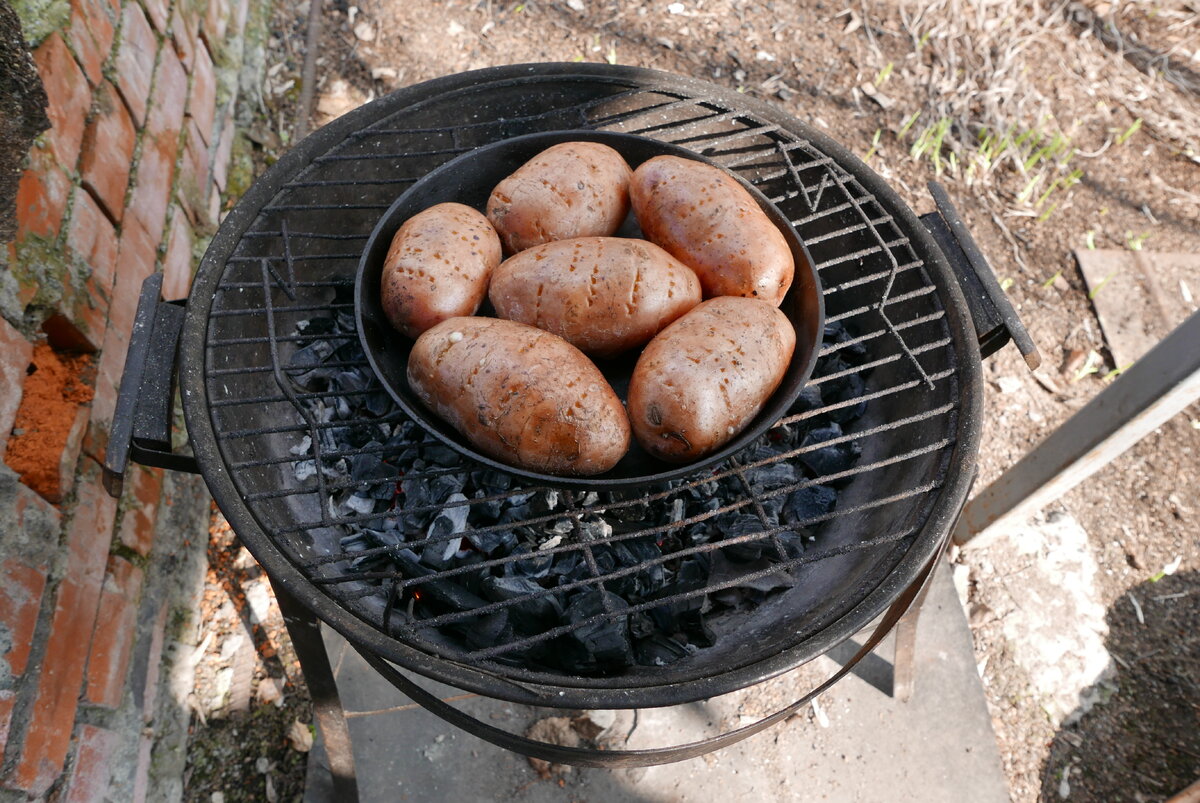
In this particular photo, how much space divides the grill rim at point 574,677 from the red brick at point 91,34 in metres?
0.66

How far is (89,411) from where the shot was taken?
6.31 ft

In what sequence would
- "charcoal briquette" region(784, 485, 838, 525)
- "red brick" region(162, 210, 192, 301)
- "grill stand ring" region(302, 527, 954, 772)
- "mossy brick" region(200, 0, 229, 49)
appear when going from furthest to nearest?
1. "mossy brick" region(200, 0, 229, 49)
2. "red brick" region(162, 210, 192, 301)
3. "charcoal briquette" region(784, 485, 838, 525)
4. "grill stand ring" region(302, 527, 954, 772)

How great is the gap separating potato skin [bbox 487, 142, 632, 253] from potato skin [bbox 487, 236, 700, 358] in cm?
11

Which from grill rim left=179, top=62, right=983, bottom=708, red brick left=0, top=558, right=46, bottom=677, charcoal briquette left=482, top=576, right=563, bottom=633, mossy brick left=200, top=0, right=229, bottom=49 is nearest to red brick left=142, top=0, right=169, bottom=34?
mossy brick left=200, top=0, right=229, bottom=49

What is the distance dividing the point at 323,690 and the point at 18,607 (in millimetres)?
665

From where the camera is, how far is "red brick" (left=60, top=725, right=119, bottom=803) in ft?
5.69

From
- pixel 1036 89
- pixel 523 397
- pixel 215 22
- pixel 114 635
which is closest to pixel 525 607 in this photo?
pixel 523 397

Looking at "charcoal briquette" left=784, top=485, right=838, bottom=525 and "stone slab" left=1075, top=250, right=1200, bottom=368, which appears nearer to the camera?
"charcoal briquette" left=784, top=485, right=838, bottom=525

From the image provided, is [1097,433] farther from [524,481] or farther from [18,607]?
[18,607]

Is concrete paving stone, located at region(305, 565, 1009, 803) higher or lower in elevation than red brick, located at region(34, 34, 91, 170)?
lower

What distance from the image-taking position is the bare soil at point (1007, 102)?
292 centimetres

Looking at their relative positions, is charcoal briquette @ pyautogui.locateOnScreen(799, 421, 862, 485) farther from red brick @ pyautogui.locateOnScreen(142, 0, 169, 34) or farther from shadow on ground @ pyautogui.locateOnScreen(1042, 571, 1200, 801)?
red brick @ pyautogui.locateOnScreen(142, 0, 169, 34)

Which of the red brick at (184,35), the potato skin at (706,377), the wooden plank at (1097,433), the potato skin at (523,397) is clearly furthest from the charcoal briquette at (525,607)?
the red brick at (184,35)

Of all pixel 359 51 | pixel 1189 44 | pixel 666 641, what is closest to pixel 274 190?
pixel 666 641
